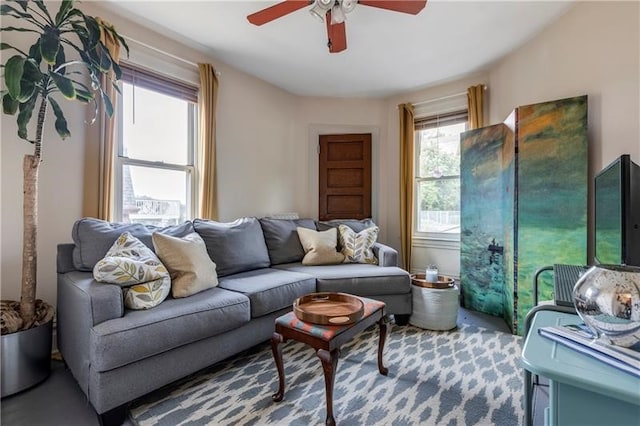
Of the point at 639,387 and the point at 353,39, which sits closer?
the point at 639,387

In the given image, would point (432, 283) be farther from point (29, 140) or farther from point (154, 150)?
point (29, 140)

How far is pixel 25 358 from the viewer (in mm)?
1632

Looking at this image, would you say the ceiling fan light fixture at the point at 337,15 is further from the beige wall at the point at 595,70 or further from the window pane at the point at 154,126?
the beige wall at the point at 595,70

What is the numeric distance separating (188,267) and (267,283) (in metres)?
0.55

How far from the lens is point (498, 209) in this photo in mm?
2848

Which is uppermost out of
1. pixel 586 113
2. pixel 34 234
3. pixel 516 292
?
pixel 586 113

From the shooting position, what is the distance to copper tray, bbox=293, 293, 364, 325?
58.2 inches

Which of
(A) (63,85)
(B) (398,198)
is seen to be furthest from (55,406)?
(B) (398,198)

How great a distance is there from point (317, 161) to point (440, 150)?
1570 mm

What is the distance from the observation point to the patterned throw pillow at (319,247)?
2.90 meters

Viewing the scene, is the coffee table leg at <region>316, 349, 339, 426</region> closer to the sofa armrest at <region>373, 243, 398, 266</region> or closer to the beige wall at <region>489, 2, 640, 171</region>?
the sofa armrest at <region>373, 243, 398, 266</region>

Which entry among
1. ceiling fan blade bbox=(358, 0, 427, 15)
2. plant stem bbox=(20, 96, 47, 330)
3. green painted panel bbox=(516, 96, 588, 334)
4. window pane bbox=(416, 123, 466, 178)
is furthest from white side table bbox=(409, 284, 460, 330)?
plant stem bbox=(20, 96, 47, 330)

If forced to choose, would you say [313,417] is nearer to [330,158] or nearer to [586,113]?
[586,113]

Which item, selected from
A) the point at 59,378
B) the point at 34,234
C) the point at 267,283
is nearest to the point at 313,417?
the point at 267,283
